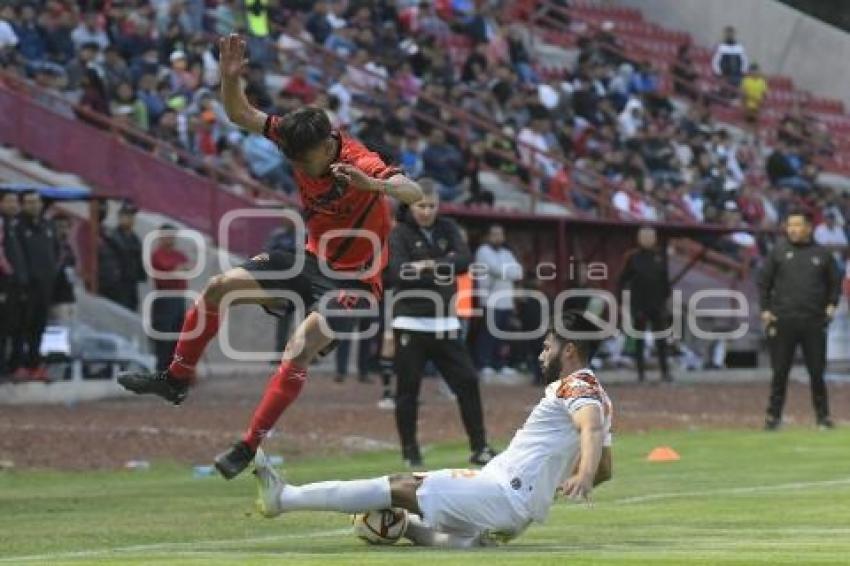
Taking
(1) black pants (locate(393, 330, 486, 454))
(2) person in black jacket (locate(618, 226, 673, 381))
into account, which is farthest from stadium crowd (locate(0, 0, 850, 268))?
(1) black pants (locate(393, 330, 486, 454))

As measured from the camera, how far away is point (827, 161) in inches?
1700

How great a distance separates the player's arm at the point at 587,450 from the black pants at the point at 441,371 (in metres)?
6.89

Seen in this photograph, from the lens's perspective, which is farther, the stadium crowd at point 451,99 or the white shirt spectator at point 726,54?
the white shirt spectator at point 726,54

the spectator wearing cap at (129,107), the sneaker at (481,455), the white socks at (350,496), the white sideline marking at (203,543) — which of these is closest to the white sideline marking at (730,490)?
the white sideline marking at (203,543)

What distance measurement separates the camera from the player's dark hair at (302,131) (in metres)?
13.3

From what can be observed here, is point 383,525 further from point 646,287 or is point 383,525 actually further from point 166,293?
point 646,287

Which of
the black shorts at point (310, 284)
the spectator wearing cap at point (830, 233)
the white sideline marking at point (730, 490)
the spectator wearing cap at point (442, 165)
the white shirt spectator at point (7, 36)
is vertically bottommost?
the white sideline marking at point (730, 490)

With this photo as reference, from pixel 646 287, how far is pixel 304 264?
17715 mm

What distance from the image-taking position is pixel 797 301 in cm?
2369

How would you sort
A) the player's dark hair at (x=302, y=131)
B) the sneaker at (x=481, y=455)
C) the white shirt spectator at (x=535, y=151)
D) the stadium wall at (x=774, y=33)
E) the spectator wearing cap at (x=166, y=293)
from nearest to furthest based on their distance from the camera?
1. the player's dark hair at (x=302, y=131)
2. the sneaker at (x=481, y=455)
3. the spectator wearing cap at (x=166, y=293)
4. the white shirt spectator at (x=535, y=151)
5. the stadium wall at (x=774, y=33)

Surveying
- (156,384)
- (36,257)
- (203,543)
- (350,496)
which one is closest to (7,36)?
(36,257)

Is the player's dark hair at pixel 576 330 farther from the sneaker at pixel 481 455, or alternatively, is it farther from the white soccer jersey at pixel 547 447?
the sneaker at pixel 481 455

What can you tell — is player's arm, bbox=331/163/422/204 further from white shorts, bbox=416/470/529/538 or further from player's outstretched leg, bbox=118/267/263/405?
white shorts, bbox=416/470/529/538

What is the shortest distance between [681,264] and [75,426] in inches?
588
